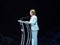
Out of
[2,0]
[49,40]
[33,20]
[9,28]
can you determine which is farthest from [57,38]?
[33,20]

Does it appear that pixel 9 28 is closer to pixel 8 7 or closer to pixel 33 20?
pixel 8 7

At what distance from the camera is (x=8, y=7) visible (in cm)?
826

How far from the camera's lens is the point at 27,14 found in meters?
8.24

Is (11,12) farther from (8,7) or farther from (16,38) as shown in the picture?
(16,38)

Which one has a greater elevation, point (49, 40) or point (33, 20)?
point (33, 20)

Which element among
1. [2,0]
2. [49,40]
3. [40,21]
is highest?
[2,0]

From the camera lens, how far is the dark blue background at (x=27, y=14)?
27.0 ft

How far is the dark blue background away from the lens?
8234 mm

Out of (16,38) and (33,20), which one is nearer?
(33,20)

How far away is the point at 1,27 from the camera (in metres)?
8.29

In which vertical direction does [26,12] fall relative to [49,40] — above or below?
above

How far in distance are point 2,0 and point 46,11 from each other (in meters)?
1.39

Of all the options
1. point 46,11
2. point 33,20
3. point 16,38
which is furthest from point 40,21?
point 33,20

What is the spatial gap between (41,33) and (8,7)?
50.7 inches
